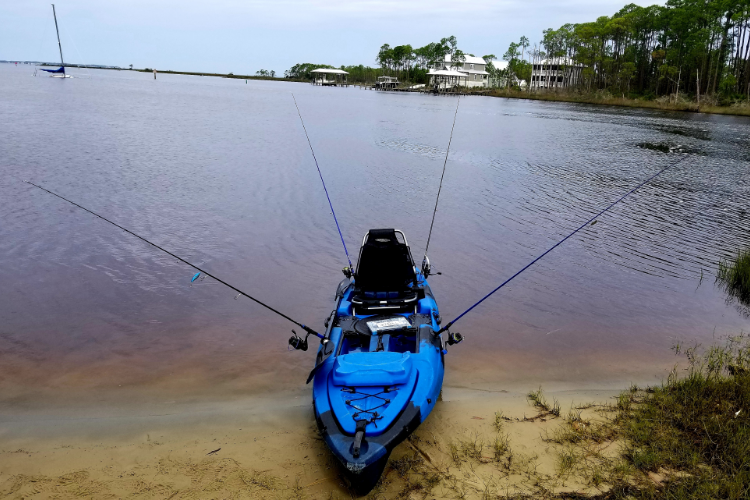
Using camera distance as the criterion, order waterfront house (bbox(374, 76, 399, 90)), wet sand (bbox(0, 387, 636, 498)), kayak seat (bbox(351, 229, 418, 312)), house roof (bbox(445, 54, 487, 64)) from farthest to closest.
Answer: house roof (bbox(445, 54, 487, 64)) → waterfront house (bbox(374, 76, 399, 90)) → kayak seat (bbox(351, 229, 418, 312)) → wet sand (bbox(0, 387, 636, 498))

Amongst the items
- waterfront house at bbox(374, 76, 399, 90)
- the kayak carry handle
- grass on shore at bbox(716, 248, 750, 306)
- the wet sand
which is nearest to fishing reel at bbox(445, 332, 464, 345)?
the wet sand

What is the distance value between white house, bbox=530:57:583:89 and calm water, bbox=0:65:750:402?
3055 inches

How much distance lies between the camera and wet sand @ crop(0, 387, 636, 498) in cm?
509

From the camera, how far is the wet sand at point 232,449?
16.7 ft

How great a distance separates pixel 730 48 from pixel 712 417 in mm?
80895

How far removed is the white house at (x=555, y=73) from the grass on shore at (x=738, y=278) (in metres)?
92.8

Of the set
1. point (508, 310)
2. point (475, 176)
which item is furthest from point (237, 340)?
point (475, 176)

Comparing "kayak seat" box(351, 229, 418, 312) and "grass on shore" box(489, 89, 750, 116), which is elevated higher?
"grass on shore" box(489, 89, 750, 116)

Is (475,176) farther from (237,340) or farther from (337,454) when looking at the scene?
(337,454)

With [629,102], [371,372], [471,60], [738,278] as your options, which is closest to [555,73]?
[471,60]

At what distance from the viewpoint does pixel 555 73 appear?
11262 cm

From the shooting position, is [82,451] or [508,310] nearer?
[82,451]

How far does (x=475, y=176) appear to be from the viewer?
21.7 metres

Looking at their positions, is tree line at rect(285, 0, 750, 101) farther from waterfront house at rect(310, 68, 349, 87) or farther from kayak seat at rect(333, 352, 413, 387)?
kayak seat at rect(333, 352, 413, 387)
